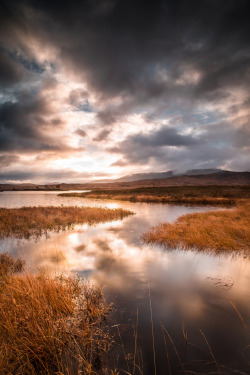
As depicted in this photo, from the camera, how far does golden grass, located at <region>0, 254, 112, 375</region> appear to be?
3.91m

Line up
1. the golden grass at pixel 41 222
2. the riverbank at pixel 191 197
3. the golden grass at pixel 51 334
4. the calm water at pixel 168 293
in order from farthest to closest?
the riverbank at pixel 191 197, the golden grass at pixel 41 222, the calm water at pixel 168 293, the golden grass at pixel 51 334

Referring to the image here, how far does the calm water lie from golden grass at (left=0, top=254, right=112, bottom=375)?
61 cm

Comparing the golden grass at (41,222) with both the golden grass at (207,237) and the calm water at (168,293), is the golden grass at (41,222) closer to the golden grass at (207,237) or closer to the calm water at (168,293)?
the calm water at (168,293)

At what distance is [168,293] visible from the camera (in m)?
7.52

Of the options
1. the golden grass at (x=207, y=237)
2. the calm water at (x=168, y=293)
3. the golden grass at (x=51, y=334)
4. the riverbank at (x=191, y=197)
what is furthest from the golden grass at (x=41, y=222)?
the riverbank at (x=191, y=197)

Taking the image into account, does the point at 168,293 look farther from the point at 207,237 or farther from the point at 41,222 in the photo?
the point at 41,222

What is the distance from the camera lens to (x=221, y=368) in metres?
4.25

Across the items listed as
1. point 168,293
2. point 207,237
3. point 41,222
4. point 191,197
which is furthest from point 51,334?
point 191,197

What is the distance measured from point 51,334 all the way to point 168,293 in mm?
4809

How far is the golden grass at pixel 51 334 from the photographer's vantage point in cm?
391

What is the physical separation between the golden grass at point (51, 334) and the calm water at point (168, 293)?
2.00ft

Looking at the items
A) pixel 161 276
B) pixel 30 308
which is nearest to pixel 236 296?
pixel 161 276

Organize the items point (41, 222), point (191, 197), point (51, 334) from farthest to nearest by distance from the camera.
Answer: point (191, 197)
point (41, 222)
point (51, 334)

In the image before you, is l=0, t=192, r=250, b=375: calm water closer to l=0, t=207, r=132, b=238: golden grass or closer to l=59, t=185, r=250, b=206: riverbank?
l=0, t=207, r=132, b=238: golden grass
